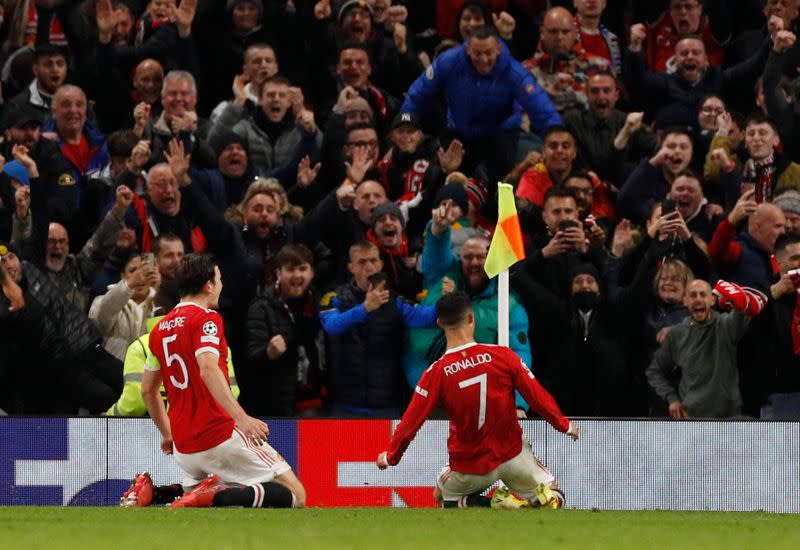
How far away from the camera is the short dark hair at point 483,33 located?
1630cm

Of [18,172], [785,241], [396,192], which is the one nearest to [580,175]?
[396,192]

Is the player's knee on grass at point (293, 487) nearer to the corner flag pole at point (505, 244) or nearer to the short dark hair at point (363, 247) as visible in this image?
the corner flag pole at point (505, 244)

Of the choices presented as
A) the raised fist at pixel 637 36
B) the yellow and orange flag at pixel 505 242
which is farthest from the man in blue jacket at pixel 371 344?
the raised fist at pixel 637 36

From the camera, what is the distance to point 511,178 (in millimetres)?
15969

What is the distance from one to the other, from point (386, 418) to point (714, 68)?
610 cm

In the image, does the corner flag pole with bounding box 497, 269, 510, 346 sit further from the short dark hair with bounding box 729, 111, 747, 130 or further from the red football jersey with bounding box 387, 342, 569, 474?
the short dark hair with bounding box 729, 111, 747, 130

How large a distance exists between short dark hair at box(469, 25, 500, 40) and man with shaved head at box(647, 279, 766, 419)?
12.1 ft

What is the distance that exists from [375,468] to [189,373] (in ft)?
8.34

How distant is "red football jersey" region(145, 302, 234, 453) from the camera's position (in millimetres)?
11312

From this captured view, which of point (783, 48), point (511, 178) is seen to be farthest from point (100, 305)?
point (783, 48)

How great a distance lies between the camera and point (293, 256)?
14.4 meters

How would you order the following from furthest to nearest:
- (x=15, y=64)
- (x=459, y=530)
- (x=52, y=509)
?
(x=15, y=64)
(x=52, y=509)
(x=459, y=530)

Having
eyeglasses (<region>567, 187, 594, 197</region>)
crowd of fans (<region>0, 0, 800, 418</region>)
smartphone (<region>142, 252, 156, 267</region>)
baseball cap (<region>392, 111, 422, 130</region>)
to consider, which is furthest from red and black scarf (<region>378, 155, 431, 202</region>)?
smartphone (<region>142, 252, 156, 267</region>)

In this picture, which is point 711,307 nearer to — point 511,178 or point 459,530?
point 511,178
